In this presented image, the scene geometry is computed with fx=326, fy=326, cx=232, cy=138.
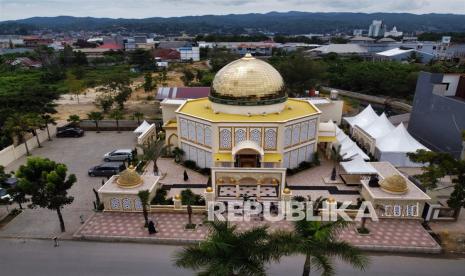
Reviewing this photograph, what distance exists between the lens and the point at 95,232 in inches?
788

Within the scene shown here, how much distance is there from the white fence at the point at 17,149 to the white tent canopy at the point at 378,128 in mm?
34936

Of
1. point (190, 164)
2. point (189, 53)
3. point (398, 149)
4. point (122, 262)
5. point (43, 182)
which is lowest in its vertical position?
point (122, 262)

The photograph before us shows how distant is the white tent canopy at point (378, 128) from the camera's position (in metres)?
32.7

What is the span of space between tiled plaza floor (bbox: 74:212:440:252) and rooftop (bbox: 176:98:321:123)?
9.00 metres

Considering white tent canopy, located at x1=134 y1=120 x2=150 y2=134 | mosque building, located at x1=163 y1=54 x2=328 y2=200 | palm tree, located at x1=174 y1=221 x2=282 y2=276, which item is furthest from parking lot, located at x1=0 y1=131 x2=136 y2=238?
palm tree, located at x1=174 y1=221 x2=282 y2=276

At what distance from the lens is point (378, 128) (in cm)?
3347

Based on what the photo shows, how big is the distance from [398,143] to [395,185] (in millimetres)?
9284

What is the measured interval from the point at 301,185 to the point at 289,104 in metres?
9.78

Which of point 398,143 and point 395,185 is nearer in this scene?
point 395,185

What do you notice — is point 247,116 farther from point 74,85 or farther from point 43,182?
point 74,85

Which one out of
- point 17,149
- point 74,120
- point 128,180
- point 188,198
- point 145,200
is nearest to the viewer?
point 145,200

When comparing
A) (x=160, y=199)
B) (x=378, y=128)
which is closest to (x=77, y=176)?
(x=160, y=199)

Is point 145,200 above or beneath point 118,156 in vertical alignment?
above

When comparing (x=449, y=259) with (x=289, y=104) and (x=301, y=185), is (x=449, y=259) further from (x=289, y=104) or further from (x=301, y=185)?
(x=289, y=104)
